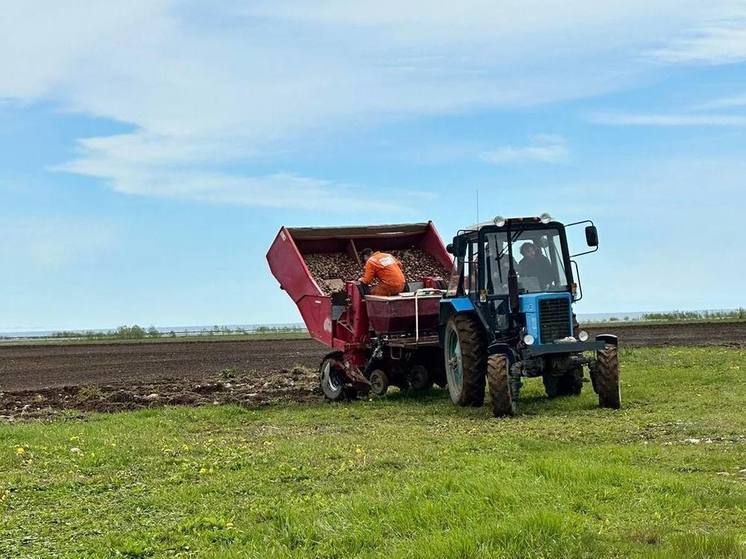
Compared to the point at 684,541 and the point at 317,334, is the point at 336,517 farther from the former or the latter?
the point at 317,334

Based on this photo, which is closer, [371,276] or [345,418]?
[345,418]

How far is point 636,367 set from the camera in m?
19.1

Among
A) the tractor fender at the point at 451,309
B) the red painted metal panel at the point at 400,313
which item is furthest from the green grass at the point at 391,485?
the red painted metal panel at the point at 400,313

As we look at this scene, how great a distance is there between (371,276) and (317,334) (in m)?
2.12

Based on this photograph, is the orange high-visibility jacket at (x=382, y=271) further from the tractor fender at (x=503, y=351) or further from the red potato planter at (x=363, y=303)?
the tractor fender at (x=503, y=351)

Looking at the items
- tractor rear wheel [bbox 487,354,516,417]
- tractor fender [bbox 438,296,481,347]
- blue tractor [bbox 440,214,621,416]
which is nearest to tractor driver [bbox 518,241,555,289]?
blue tractor [bbox 440,214,621,416]

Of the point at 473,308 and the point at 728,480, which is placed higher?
the point at 473,308

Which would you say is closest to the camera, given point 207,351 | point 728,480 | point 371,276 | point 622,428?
point 728,480

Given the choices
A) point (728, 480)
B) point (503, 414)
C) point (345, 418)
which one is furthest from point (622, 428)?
point (345, 418)

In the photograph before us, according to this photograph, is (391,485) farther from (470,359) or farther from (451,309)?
(451,309)

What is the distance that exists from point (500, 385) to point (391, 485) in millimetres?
5087

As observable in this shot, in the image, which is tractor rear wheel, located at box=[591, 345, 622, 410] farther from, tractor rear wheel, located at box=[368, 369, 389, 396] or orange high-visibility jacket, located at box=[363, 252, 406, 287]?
tractor rear wheel, located at box=[368, 369, 389, 396]

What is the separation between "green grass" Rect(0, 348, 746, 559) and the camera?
6121 mm

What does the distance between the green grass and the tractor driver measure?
6.39 ft
